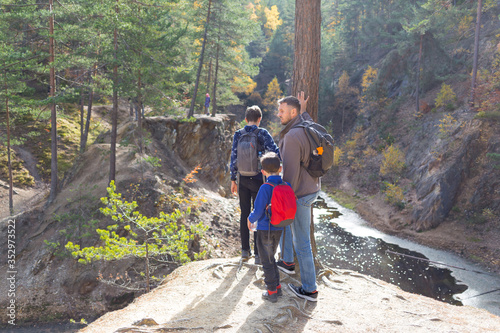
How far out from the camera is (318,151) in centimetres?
371

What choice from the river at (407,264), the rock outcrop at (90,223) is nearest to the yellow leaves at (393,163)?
the river at (407,264)

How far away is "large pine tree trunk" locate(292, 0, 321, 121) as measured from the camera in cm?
521

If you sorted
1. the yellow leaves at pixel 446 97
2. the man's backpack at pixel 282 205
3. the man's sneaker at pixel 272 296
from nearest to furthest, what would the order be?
the man's backpack at pixel 282 205 → the man's sneaker at pixel 272 296 → the yellow leaves at pixel 446 97

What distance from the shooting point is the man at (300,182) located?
3727 millimetres

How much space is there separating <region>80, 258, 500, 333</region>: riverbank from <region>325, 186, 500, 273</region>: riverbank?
1294 centimetres

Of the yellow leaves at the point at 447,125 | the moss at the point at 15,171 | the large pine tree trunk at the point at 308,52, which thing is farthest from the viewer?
the yellow leaves at the point at 447,125

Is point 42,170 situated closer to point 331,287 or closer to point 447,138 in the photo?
point 331,287

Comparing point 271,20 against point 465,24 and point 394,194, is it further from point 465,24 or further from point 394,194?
point 394,194

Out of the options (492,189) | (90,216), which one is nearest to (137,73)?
(90,216)

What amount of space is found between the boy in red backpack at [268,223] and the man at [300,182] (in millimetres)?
177

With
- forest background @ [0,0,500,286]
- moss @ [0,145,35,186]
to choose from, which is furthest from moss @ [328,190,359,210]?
moss @ [0,145,35,186]

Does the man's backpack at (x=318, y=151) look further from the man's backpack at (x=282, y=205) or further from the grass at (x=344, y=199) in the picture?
the grass at (x=344, y=199)

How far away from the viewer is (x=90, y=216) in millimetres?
12297

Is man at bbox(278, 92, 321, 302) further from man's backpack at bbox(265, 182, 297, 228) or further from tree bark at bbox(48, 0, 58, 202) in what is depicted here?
tree bark at bbox(48, 0, 58, 202)
